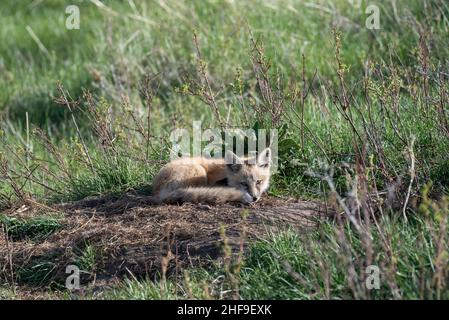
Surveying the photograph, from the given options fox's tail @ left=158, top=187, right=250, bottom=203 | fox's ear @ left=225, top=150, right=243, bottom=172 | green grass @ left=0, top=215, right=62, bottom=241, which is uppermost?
fox's ear @ left=225, top=150, right=243, bottom=172

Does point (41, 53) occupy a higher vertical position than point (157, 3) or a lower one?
lower

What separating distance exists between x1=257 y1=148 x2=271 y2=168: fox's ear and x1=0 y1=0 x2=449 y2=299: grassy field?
0.13m

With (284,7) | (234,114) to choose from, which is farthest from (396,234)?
(284,7)

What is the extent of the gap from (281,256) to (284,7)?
6.67 meters

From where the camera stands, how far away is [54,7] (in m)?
15.2

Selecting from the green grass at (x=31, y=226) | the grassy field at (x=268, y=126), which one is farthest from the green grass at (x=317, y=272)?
the green grass at (x=31, y=226)

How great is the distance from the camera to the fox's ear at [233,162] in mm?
6766

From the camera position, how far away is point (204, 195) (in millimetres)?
6324

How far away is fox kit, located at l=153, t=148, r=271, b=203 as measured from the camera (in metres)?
6.34

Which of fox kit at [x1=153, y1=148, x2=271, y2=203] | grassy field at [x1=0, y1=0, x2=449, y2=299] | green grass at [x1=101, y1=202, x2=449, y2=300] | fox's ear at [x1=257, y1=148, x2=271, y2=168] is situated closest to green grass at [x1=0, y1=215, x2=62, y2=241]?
grassy field at [x1=0, y1=0, x2=449, y2=299]

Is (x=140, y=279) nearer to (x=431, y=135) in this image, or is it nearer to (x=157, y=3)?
(x=431, y=135)

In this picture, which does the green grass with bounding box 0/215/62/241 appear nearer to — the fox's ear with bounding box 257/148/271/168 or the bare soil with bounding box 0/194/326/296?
the bare soil with bounding box 0/194/326/296

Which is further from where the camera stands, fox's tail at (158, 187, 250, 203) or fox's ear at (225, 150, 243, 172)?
fox's ear at (225, 150, 243, 172)

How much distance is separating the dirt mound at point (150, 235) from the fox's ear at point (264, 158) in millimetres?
406
